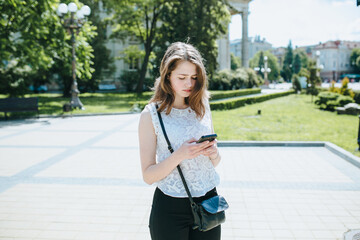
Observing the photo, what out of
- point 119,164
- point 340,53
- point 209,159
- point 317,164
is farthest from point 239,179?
point 340,53

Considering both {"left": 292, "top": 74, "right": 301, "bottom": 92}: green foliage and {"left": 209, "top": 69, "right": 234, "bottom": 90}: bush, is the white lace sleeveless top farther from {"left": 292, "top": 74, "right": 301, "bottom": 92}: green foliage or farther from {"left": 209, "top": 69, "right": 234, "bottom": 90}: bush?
{"left": 292, "top": 74, "right": 301, "bottom": 92}: green foliage

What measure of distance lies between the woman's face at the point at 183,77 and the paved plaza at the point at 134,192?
2386 millimetres

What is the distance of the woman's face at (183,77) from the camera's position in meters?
2.04

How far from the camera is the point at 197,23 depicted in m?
25.5

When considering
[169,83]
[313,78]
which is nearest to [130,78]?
[313,78]

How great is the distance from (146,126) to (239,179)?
4.28 m

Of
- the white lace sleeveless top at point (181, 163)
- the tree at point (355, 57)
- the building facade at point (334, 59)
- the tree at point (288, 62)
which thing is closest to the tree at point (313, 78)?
the white lace sleeveless top at point (181, 163)

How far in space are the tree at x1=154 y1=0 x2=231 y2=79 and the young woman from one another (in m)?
23.6

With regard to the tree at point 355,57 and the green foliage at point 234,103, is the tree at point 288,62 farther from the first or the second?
the green foliage at point 234,103

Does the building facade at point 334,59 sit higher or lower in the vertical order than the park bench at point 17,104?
higher

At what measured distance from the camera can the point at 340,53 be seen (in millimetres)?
106500

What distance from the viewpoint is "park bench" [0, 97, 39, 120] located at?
536 inches

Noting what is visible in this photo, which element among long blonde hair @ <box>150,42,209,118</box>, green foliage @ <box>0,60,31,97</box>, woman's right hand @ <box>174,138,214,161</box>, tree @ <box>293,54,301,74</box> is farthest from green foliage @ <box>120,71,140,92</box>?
tree @ <box>293,54,301,74</box>

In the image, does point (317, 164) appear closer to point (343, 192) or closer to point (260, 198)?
point (343, 192)
